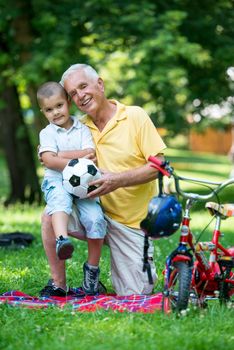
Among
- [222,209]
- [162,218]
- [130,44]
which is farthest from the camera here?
[130,44]

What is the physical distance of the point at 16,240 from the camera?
8797mm

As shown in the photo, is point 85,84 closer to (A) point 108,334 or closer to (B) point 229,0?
(A) point 108,334

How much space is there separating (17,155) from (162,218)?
12.3 m

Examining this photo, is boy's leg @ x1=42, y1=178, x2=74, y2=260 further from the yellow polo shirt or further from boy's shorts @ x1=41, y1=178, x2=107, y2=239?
the yellow polo shirt

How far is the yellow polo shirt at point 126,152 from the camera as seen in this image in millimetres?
5980

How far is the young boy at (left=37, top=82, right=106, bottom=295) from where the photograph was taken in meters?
5.80

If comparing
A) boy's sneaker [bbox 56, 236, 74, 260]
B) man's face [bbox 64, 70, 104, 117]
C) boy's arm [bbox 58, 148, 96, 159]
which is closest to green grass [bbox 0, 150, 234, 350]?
boy's sneaker [bbox 56, 236, 74, 260]

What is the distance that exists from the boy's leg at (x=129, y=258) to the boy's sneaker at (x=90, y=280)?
0.20 m

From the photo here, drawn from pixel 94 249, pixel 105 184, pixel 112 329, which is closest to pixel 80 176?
pixel 105 184

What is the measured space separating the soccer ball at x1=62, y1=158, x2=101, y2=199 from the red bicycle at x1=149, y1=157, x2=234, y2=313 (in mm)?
712

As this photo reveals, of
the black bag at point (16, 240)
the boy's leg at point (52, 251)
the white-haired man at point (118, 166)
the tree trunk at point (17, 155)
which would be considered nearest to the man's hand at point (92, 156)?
the white-haired man at point (118, 166)

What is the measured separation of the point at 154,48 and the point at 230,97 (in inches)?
154

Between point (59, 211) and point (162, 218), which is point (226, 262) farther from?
point (59, 211)

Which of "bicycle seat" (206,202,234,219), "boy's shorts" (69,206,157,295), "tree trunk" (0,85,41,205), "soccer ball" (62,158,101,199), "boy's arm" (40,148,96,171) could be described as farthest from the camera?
"tree trunk" (0,85,41,205)
